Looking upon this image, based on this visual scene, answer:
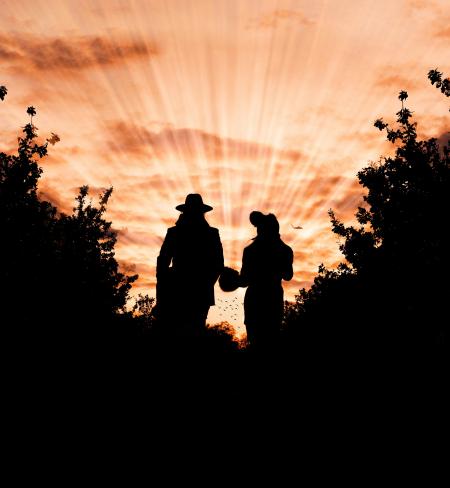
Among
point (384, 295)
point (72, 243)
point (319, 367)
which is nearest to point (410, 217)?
point (384, 295)

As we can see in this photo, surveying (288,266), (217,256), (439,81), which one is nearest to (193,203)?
(217,256)

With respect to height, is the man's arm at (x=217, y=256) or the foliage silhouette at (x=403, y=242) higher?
the foliage silhouette at (x=403, y=242)

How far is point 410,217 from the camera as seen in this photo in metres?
24.5

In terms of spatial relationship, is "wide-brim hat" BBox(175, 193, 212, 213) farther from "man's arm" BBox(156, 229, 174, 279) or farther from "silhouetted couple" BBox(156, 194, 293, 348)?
"man's arm" BBox(156, 229, 174, 279)

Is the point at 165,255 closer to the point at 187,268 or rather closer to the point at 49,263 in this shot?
the point at 187,268

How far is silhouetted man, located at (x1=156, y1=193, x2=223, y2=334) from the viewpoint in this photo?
6789 mm

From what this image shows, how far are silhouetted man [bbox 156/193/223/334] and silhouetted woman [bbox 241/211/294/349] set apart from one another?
113 centimetres

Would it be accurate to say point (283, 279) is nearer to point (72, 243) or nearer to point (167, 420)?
point (167, 420)

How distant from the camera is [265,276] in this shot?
7867mm

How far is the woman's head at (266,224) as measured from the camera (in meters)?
7.77

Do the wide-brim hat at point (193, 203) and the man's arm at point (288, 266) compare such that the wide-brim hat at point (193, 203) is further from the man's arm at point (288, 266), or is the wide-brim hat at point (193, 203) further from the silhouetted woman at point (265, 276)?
the man's arm at point (288, 266)

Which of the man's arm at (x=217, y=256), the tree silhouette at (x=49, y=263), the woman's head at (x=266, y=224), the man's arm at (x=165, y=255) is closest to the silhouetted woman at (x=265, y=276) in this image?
the woman's head at (x=266, y=224)

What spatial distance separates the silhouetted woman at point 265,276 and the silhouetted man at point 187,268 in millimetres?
1133

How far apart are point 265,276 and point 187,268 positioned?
161 centimetres
